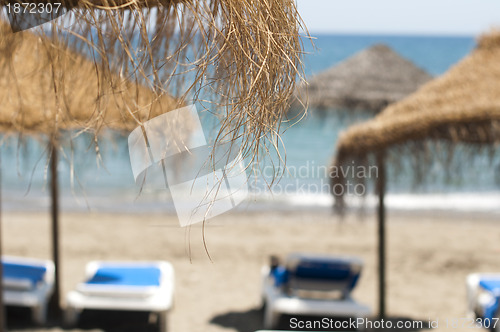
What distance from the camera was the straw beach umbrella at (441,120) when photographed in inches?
159

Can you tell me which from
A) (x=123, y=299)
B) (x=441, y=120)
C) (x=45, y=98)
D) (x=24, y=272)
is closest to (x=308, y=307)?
(x=123, y=299)

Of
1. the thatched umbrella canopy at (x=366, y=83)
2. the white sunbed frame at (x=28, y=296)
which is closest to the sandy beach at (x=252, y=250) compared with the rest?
the white sunbed frame at (x=28, y=296)

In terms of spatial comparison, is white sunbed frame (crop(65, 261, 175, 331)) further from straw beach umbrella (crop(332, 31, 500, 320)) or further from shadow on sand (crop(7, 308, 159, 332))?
straw beach umbrella (crop(332, 31, 500, 320))

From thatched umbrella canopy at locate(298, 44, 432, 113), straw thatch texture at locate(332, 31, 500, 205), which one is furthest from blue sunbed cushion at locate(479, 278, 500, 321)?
thatched umbrella canopy at locate(298, 44, 432, 113)

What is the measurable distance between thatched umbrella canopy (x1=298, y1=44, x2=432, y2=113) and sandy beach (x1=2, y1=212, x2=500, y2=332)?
6.74 ft

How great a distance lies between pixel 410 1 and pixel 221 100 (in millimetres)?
62338

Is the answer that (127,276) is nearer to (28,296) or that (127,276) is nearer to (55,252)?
(55,252)

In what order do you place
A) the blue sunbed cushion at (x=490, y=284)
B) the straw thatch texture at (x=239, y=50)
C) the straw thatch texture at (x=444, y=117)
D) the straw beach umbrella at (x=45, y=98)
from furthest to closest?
1. the blue sunbed cushion at (x=490, y=284)
2. the straw thatch texture at (x=444, y=117)
3. the straw beach umbrella at (x=45, y=98)
4. the straw thatch texture at (x=239, y=50)

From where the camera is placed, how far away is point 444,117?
4.04 metres

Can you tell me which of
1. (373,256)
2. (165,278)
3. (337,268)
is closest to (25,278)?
(165,278)

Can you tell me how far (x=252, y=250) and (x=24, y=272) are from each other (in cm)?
403

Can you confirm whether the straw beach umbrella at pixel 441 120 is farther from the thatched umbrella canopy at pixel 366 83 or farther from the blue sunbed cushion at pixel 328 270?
the thatched umbrella canopy at pixel 366 83

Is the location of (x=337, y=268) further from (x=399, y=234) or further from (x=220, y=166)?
(x=399, y=234)

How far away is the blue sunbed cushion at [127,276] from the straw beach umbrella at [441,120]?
5.81 feet
